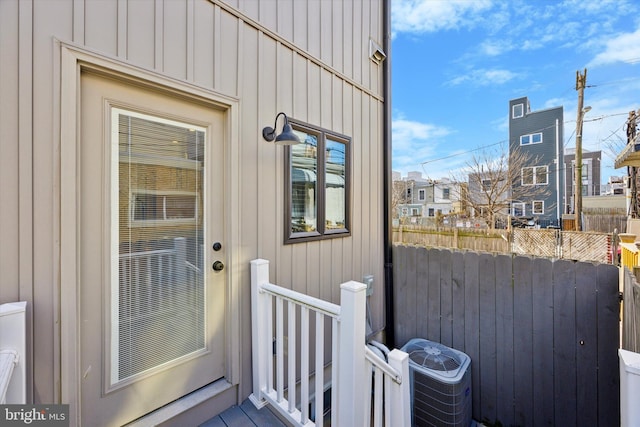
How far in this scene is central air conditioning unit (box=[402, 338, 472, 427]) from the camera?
225cm

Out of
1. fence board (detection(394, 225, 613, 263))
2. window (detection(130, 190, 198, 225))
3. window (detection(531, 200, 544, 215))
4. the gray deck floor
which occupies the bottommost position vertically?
the gray deck floor

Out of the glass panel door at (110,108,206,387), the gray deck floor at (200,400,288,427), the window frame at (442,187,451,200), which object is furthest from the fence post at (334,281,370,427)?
the window frame at (442,187,451,200)

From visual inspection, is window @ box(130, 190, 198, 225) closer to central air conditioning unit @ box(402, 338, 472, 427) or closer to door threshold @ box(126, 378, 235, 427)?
door threshold @ box(126, 378, 235, 427)

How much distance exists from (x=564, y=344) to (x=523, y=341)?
0.28 meters

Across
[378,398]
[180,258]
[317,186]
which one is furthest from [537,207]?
[180,258]

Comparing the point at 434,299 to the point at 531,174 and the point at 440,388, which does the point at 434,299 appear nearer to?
the point at 440,388

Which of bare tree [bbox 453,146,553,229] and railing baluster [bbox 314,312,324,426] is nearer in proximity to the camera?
railing baluster [bbox 314,312,324,426]

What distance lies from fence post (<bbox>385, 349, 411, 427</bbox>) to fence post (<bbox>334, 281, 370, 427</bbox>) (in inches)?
5.5

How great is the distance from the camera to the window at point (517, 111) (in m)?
14.7

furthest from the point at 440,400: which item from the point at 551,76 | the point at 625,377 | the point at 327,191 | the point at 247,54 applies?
the point at 551,76

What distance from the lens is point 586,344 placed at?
7.34 feet

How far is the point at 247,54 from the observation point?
202 centimetres

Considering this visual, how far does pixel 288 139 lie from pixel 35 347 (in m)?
1.67

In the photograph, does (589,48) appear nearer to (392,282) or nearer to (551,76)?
(551,76)
